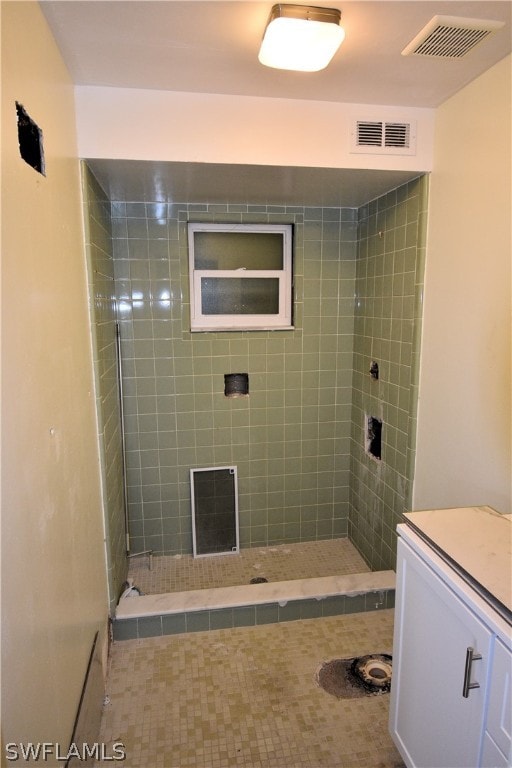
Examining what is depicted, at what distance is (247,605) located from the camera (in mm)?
2131

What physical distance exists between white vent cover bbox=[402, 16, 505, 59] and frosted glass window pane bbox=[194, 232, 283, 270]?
1361 mm

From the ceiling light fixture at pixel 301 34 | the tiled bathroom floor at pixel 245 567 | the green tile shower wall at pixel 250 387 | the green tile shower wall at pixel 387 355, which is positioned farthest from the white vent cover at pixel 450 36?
the tiled bathroom floor at pixel 245 567

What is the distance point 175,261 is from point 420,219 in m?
1.33

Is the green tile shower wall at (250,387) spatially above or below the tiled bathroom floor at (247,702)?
above

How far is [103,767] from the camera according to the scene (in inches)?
58.4

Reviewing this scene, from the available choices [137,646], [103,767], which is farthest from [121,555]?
[103,767]

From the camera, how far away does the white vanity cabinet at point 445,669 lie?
94 cm

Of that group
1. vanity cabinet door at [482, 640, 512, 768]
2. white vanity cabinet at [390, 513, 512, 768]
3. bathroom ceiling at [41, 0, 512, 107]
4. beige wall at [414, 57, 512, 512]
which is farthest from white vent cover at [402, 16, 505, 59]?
vanity cabinet door at [482, 640, 512, 768]

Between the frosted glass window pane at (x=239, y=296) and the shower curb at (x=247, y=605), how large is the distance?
157 centimetres

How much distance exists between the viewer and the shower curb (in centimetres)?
208

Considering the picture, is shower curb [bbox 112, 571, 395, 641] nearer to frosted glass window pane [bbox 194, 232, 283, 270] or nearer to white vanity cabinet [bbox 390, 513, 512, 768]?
white vanity cabinet [bbox 390, 513, 512, 768]

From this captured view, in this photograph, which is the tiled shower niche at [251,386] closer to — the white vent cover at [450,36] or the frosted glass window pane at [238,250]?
the frosted glass window pane at [238,250]

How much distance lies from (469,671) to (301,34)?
1683 mm

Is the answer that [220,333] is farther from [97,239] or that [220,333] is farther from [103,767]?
[103,767]
